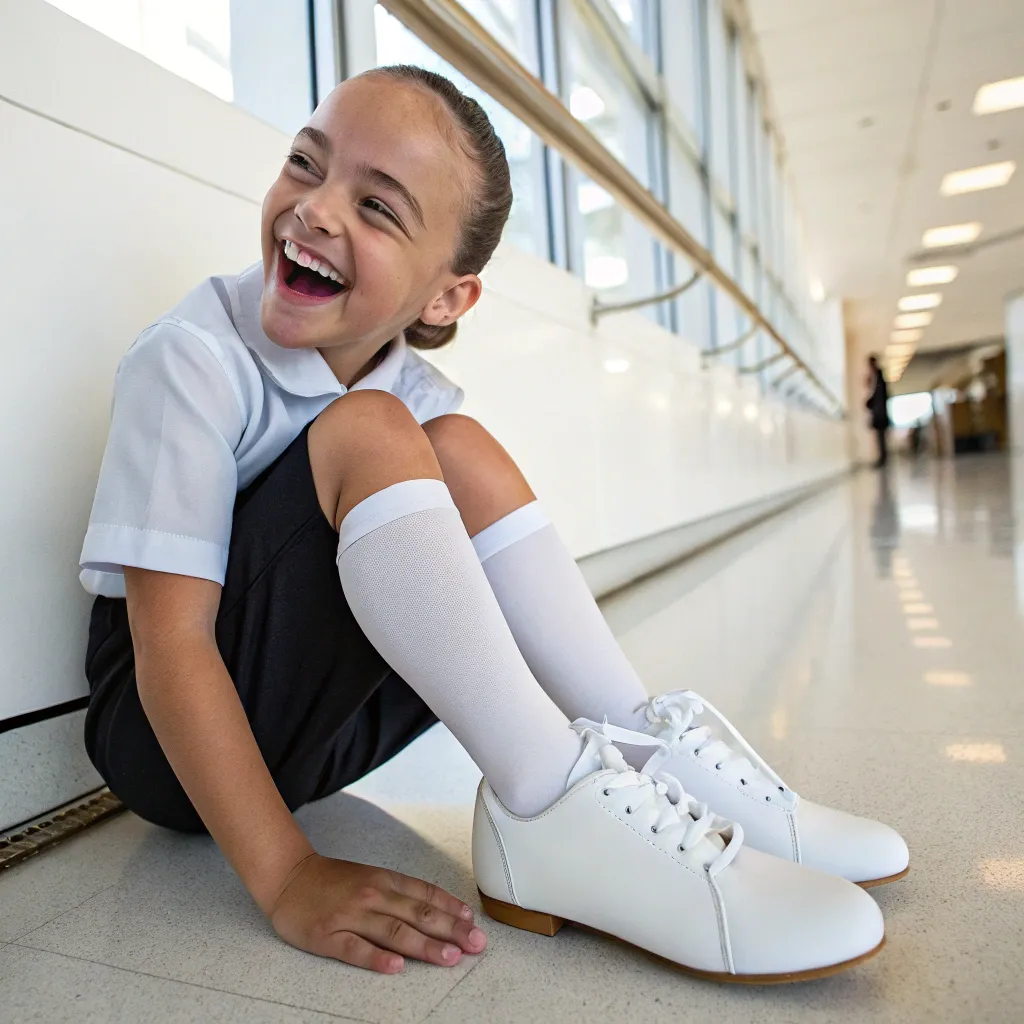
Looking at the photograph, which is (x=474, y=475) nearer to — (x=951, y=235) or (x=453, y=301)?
(x=453, y=301)

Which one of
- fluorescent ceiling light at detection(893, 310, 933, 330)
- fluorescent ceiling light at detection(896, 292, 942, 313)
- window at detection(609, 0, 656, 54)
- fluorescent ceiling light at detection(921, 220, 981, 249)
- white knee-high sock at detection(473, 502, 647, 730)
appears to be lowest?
white knee-high sock at detection(473, 502, 647, 730)

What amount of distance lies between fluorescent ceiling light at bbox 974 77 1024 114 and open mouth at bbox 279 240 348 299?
18.3 feet

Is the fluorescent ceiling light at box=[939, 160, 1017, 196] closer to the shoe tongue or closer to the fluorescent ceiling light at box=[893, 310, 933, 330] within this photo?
the fluorescent ceiling light at box=[893, 310, 933, 330]

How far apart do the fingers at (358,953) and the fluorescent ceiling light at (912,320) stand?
45.3ft

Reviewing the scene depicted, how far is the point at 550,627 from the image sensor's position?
2.09 feet

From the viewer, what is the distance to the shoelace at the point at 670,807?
47 cm

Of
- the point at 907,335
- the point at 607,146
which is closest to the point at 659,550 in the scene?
the point at 607,146

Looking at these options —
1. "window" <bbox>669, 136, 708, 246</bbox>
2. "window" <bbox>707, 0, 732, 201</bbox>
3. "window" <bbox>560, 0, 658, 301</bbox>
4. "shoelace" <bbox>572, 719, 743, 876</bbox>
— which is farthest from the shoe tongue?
"window" <bbox>707, 0, 732, 201</bbox>

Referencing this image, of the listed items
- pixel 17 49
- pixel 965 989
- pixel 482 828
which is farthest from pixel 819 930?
pixel 17 49

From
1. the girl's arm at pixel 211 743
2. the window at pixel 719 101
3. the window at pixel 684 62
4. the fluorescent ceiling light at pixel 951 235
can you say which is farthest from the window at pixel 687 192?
the fluorescent ceiling light at pixel 951 235

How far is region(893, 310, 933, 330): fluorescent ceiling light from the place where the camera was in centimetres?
1288

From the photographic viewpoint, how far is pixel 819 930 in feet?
1.44

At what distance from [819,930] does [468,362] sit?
3.32ft

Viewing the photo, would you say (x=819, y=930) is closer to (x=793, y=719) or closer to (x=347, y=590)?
(x=347, y=590)
